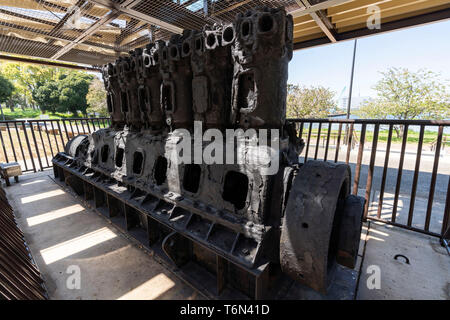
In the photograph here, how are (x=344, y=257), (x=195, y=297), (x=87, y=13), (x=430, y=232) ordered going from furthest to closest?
1. (x=87, y=13)
2. (x=430, y=232)
3. (x=195, y=297)
4. (x=344, y=257)

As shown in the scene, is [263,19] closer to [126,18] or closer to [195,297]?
[195,297]

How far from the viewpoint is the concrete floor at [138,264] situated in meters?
2.70

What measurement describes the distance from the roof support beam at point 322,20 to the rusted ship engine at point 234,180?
6.66ft

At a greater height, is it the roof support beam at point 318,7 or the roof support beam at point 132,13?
the roof support beam at point 132,13

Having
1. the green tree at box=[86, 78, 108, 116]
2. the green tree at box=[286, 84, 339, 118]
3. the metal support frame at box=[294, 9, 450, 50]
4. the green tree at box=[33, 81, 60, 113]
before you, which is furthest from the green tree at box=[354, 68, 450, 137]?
the green tree at box=[33, 81, 60, 113]

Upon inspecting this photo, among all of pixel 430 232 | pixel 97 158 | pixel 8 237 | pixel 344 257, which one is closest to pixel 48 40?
pixel 97 158

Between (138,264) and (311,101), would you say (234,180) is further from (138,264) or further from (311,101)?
(311,101)

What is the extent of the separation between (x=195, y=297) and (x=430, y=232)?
13.9 feet

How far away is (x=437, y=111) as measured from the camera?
20219mm

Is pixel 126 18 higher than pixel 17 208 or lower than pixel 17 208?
higher

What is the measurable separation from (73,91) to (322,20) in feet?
145

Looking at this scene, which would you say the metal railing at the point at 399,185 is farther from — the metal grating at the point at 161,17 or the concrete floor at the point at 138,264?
the metal grating at the point at 161,17

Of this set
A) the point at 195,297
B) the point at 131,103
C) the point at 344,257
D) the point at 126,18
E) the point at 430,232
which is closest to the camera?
the point at 344,257

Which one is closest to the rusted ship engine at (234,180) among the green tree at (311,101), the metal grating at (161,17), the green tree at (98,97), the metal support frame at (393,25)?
the metal grating at (161,17)
